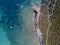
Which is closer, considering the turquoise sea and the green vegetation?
the green vegetation

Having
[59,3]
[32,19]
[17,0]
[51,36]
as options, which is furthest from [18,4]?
[51,36]

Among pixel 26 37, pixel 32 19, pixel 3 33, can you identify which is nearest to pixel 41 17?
pixel 32 19

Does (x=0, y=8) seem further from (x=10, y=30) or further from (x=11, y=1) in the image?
(x=10, y=30)

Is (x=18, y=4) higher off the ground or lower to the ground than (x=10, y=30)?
higher

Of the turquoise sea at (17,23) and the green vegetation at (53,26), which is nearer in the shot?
the green vegetation at (53,26)

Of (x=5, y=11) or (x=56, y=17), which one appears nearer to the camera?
(x=56, y=17)

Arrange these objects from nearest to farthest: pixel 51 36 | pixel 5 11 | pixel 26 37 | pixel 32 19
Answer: pixel 51 36 < pixel 26 37 < pixel 32 19 < pixel 5 11

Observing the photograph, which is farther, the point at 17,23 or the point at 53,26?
the point at 17,23

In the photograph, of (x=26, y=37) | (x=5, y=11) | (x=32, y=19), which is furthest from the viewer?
(x=5, y=11)
